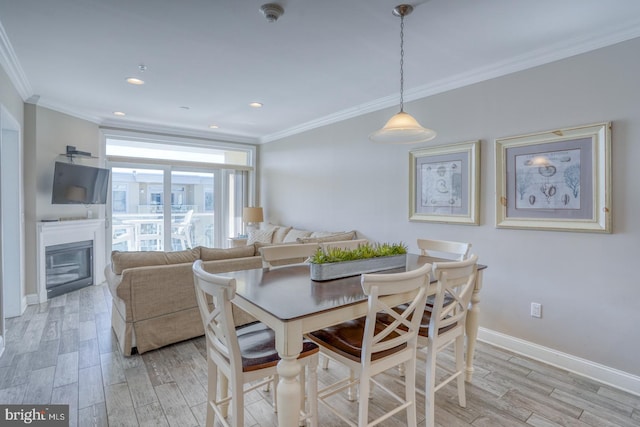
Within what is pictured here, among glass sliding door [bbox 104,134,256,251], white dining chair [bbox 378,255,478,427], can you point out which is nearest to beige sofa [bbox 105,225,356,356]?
white dining chair [bbox 378,255,478,427]

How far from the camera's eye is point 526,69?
9.25ft

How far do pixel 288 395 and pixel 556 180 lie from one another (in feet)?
8.68

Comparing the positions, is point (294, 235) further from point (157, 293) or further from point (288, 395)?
point (288, 395)

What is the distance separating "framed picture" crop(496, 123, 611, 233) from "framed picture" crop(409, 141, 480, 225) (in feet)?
0.79

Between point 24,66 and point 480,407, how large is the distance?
15.7ft

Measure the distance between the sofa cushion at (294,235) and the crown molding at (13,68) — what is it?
11.7 ft

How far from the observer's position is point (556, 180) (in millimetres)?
2660

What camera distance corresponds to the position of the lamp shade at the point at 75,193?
14.3 feet

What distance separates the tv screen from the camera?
424 centimetres

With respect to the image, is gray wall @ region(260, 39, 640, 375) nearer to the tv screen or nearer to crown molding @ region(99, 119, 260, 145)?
crown molding @ region(99, 119, 260, 145)

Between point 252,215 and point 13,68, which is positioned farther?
point 252,215

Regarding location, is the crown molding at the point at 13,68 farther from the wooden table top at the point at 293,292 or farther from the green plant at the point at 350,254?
the green plant at the point at 350,254

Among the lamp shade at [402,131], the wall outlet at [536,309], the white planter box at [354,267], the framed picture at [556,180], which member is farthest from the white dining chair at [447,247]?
the lamp shade at [402,131]

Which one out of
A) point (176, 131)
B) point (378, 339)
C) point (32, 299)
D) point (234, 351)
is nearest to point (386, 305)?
point (378, 339)
